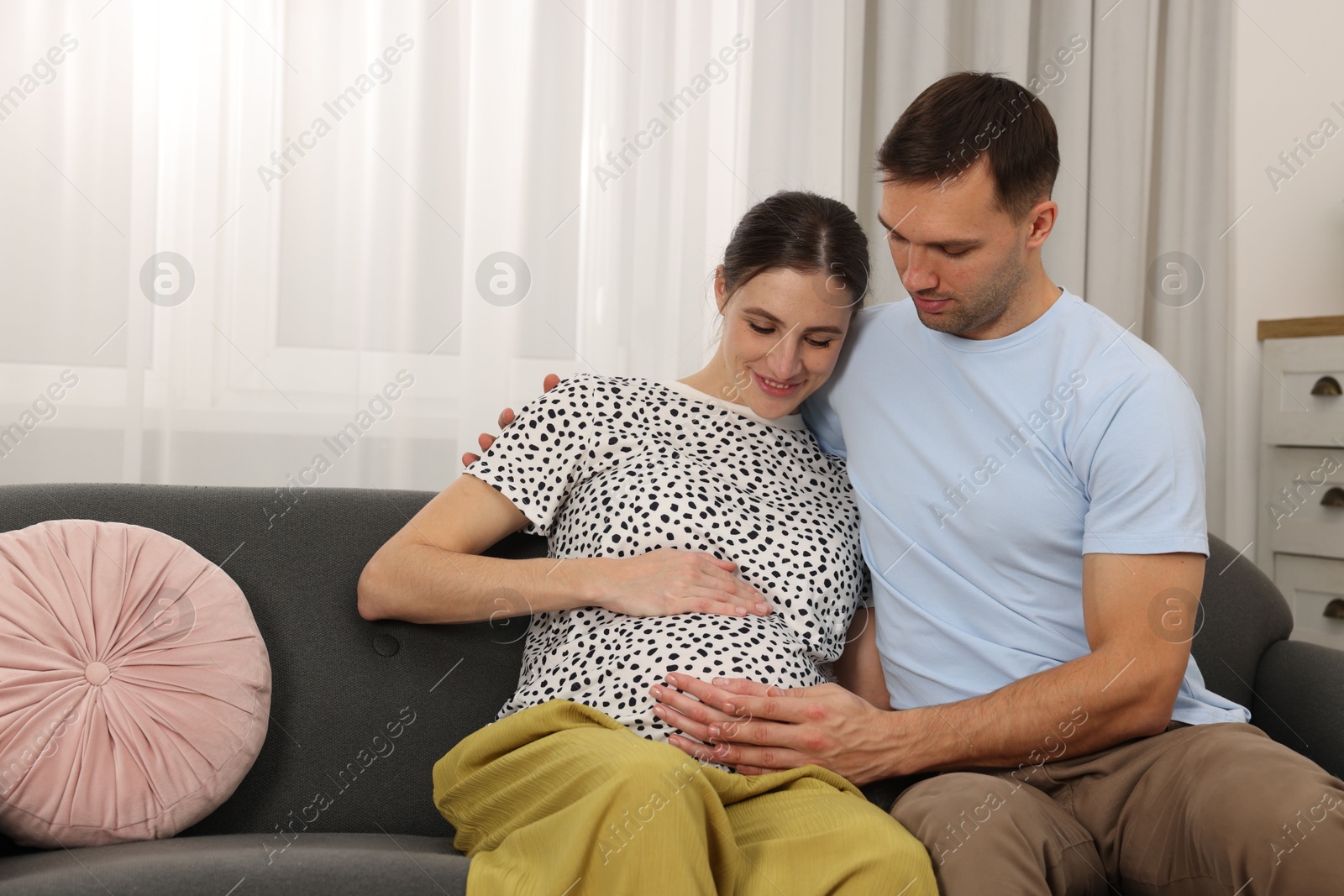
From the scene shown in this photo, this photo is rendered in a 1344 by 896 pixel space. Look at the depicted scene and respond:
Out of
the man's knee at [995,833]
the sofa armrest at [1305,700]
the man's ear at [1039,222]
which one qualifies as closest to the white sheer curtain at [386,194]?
the man's ear at [1039,222]

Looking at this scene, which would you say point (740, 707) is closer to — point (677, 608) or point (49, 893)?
point (677, 608)

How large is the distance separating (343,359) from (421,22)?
67cm

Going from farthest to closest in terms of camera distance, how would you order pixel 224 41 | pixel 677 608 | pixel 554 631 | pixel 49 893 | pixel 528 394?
pixel 528 394
pixel 224 41
pixel 554 631
pixel 677 608
pixel 49 893

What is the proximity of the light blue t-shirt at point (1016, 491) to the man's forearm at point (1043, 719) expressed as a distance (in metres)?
0.08

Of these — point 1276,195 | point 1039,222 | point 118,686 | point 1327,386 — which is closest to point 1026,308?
point 1039,222

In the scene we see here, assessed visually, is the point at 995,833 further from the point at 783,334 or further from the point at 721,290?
the point at 721,290

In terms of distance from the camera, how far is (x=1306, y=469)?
2.52m

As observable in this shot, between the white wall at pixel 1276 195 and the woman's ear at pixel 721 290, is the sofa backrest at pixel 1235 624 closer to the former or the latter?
the woman's ear at pixel 721 290

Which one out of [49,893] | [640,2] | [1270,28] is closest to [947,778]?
[49,893]

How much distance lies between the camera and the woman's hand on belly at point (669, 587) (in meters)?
1.24

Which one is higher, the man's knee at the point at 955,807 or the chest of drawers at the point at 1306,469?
the chest of drawers at the point at 1306,469

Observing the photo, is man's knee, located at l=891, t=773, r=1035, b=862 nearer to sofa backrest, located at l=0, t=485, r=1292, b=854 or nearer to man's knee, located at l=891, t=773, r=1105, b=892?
man's knee, located at l=891, t=773, r=1105, b=892

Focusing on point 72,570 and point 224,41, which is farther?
point 224,41

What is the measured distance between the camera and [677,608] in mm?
1228
